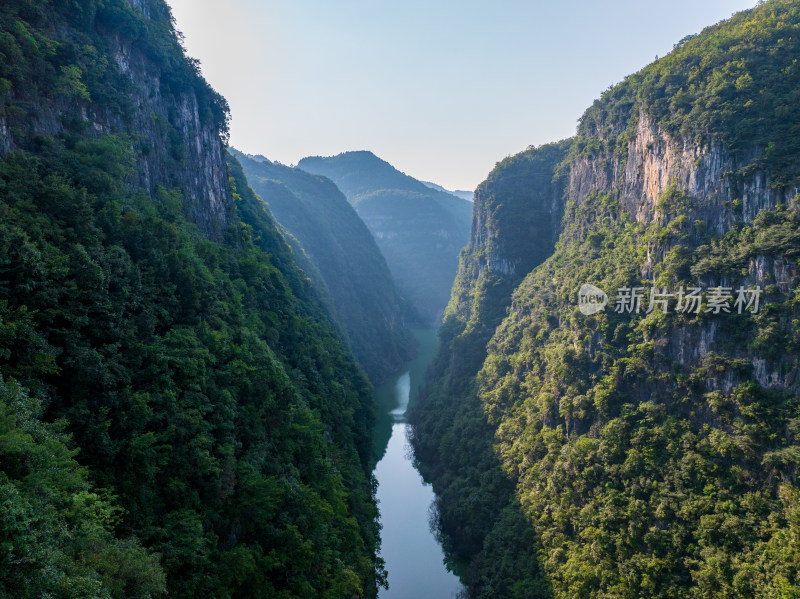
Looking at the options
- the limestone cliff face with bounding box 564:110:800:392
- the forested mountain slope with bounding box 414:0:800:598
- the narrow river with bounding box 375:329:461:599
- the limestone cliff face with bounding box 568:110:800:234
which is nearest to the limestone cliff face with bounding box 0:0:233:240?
the narrow river with bounding box 375:329:461:599

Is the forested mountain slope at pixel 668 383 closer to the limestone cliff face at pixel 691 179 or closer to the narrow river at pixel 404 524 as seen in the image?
the limestone cliff face at pixel 691 179

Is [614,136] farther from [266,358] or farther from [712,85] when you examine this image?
[266,358]

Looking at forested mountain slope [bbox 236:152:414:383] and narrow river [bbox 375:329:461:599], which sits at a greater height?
forested mountain slope [bbox 236:152:414:383]

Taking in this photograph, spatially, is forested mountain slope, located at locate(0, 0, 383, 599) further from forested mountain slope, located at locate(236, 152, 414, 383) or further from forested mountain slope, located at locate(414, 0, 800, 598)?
forested mountain slope, located at locate(236, 152, 414, 383)

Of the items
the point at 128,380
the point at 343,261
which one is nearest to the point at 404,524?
the point at 128,380

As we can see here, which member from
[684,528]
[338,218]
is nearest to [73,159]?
[684,528]

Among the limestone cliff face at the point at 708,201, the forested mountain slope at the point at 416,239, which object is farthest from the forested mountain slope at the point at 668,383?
the forested mountain slope at the point at 416,239

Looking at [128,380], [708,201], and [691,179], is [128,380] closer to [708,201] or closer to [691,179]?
[708,201]
